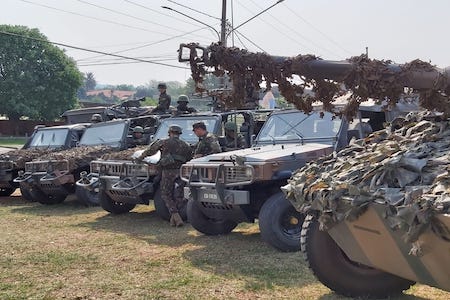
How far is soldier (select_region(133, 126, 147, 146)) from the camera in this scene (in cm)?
1113

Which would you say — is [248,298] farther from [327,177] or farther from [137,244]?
[137,244]

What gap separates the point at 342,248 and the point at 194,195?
2.82 metres

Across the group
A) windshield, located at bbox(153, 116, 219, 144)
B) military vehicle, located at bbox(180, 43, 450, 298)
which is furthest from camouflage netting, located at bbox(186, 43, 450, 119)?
windshield, located at bbox(153, 116, 219, 144)

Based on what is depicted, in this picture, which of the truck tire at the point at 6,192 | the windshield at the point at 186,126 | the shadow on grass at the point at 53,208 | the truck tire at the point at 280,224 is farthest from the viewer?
the truck tire at the point at 6,192

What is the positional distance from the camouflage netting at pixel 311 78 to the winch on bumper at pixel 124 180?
157 inches

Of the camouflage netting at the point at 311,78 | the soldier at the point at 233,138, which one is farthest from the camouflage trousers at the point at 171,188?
the camouflage netting at the point at 311,78

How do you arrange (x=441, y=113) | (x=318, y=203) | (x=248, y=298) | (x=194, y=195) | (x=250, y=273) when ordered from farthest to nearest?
(x=194, y=195)
(x=250, y=273)
(x=248, y=298)
(x=441, y=113)
(x=318, y=203)

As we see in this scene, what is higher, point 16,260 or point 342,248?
point 342,248

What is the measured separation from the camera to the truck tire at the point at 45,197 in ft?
37.6

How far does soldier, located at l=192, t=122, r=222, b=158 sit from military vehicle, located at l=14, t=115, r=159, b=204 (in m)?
2.99

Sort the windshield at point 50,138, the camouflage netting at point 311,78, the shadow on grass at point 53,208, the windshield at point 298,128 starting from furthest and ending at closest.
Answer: the windshield at point 50,138 < the shadow on grass at point 53,208 < the windshield at point 298,128 < the camouflage netting at point 311,78

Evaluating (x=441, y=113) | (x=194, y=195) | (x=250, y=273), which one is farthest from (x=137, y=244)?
(x=441, y=113)

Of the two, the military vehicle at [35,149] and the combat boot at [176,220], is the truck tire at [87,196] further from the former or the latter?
the combat boot at [176,220]

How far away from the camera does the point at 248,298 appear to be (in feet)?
16.3
